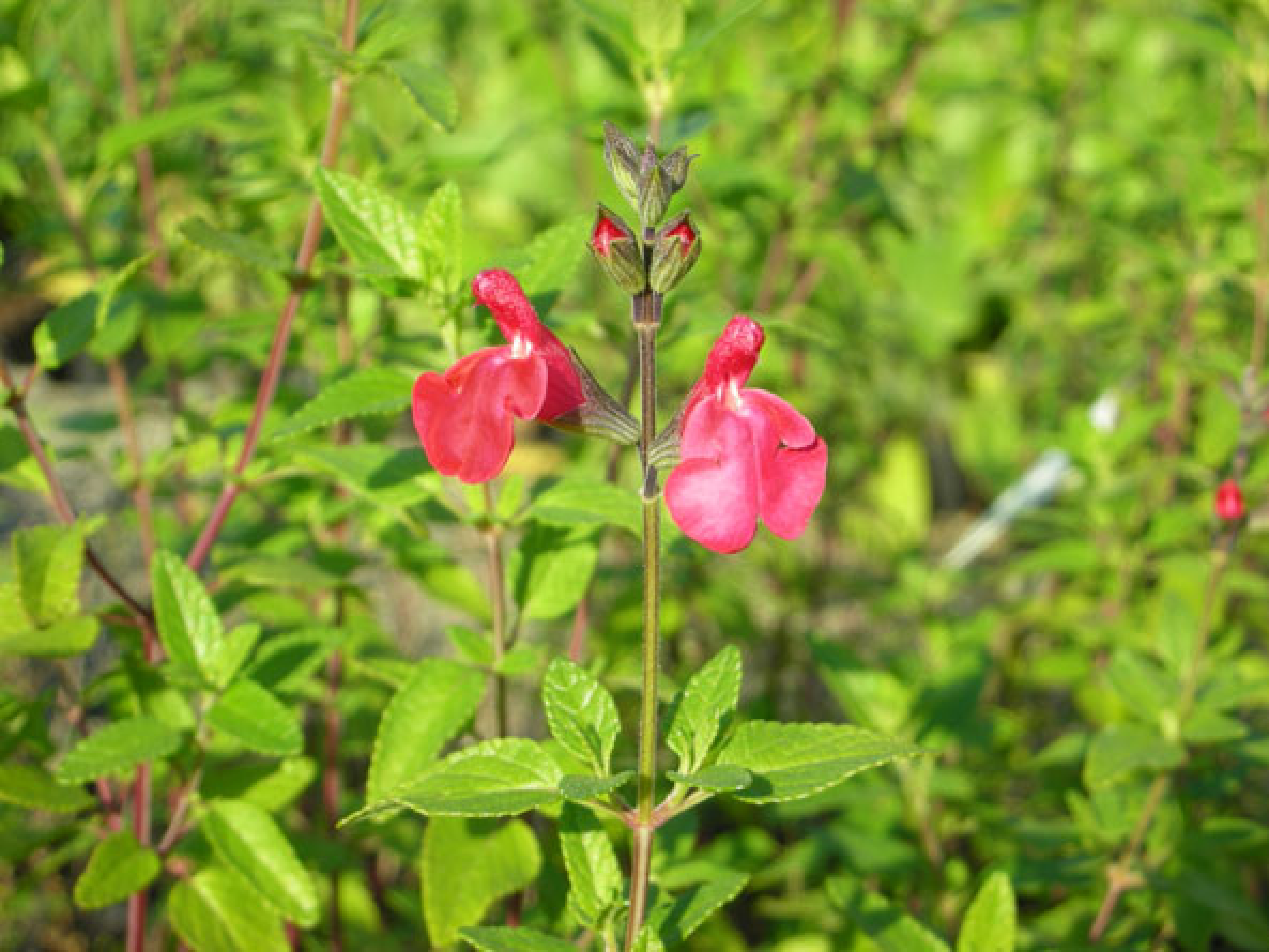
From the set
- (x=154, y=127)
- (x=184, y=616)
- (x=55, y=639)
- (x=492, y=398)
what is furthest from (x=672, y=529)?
(x=154, y=127)

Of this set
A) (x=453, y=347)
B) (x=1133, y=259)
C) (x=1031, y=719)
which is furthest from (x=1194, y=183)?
(x=453, y=347)

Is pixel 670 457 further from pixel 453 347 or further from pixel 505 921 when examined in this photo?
pixel 505 921

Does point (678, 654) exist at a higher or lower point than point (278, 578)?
lower

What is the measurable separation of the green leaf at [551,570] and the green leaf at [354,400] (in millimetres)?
272

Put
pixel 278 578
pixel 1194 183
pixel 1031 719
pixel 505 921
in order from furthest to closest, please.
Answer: pixel 1031 719
pixel 1194 183
pixel 505 921
pixel 278 578

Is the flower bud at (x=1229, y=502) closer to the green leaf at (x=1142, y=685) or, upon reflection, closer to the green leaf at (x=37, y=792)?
the green leaf at (x=1142, y=685)

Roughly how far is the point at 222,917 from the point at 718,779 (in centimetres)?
74

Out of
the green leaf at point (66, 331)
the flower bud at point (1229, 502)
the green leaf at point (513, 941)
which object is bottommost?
the green leaf at point (513, 941)

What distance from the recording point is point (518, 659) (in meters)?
1.25

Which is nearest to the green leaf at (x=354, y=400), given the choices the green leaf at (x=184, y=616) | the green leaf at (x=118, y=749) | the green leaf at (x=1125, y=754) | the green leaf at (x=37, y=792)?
the green leaf at (x=184, y=616)

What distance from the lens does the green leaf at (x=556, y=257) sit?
1221mm

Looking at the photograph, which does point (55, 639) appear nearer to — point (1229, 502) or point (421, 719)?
point (421, 719)

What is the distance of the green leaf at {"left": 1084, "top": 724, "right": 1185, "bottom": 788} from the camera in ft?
4.46

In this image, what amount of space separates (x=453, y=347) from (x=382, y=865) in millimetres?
1440
